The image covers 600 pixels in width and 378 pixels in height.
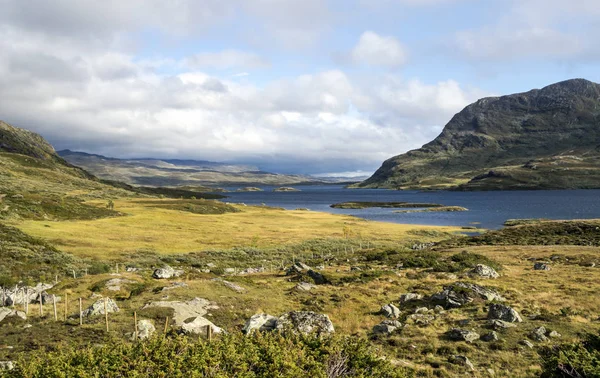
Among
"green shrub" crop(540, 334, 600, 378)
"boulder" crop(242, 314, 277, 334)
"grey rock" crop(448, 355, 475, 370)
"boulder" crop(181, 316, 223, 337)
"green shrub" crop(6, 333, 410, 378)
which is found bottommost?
"boulder" crop(181, 316, 223, 337)

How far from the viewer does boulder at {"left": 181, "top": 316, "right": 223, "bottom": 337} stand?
1905 cm

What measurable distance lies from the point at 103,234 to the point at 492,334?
73886mm

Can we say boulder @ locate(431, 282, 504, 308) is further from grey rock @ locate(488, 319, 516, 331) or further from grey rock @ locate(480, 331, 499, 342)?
grey rock @ locate(480, 331, 499, 342)

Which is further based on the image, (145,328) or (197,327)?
(197,327)

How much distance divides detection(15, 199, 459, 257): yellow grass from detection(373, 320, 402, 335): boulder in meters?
49.1

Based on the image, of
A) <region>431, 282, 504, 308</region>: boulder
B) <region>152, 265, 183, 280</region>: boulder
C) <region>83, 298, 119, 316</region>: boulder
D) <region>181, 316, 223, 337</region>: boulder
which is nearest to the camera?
<region>181, 316, 223, 337</region>: boulder

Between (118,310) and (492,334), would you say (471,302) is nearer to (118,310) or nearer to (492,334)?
(492,334)

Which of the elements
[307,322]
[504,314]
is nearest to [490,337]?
[504,314]

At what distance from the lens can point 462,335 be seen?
1947 centimetres

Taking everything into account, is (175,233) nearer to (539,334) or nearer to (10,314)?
(10,314)

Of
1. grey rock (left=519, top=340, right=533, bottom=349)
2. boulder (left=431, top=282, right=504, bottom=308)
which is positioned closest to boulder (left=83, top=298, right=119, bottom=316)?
boulder (left=431, top=282, right=504, bottom=308)

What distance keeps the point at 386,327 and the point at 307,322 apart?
16.1 feet

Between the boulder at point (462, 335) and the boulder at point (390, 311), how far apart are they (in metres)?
4.83

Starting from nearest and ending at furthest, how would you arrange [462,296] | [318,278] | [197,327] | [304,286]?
[197,327], [462,296], [304,286], [318,278]
